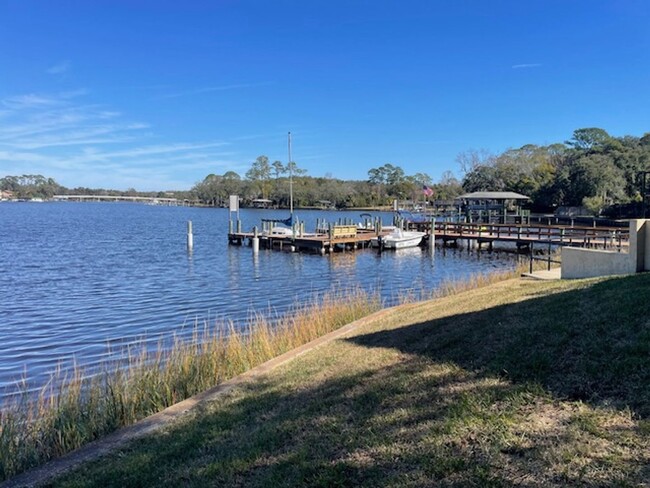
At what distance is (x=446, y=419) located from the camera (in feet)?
12.9

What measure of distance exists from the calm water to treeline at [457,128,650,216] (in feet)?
102

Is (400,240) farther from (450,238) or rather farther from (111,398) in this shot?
(111,398)

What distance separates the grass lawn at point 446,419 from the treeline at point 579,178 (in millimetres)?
45887

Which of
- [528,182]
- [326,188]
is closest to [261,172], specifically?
[326,188]

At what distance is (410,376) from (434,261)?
2542cm

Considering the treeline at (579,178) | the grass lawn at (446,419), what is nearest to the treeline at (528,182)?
the treeline at (579,178)

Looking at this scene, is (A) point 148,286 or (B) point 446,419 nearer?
(B) point 446,419

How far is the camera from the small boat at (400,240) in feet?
117

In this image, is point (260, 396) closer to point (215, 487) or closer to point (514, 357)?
point (215, 487)

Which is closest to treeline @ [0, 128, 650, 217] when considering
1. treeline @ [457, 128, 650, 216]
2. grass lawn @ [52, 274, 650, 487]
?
treeline @ [457, 128, 650, 216]

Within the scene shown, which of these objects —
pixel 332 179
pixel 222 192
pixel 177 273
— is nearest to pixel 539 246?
pixel 177 273

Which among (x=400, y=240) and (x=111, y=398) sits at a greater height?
(x=400, y=240)

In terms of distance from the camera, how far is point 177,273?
24172 millimetres

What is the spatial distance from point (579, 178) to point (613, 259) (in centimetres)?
5684
